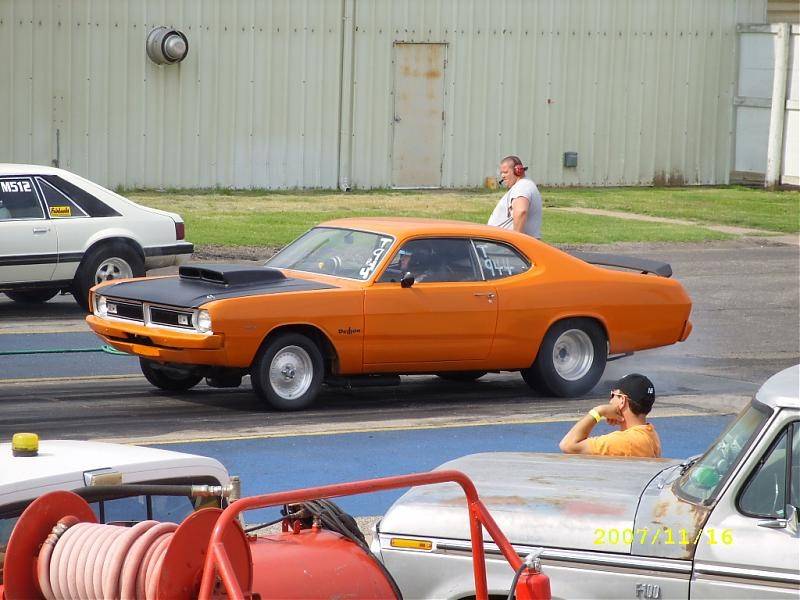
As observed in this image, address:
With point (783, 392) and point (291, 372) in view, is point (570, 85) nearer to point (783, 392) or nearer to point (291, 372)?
point (291, 372)

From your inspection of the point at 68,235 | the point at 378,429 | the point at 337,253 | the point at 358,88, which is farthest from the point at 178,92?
the point at 378,429

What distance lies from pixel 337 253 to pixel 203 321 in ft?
5.21

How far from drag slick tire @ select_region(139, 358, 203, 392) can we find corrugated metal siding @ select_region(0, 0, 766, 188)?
588 inches

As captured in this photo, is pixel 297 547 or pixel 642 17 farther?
pixel 642 17

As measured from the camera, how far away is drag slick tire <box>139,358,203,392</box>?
1166cm

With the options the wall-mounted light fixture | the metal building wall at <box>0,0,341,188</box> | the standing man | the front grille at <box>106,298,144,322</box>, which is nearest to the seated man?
the front grille at <box>106,298,144,322</box>

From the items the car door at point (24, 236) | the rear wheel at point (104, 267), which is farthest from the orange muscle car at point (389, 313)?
the rear wheel at point (104, 267)

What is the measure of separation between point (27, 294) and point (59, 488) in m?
12.4

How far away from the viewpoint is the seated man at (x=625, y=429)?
22.1ft

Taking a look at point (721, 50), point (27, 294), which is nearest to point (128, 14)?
point (27, 294)

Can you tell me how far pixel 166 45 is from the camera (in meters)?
25.8

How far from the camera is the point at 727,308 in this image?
17.7 meters

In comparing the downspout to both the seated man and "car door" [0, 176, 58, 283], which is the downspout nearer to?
"car door" [0, 176, 58, 283]

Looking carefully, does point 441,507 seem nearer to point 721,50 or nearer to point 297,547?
point 297,547
